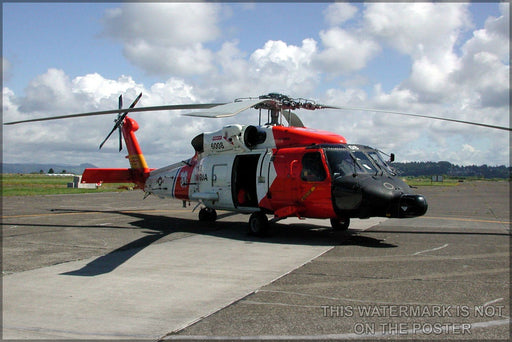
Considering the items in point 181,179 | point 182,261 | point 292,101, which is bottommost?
point 182,261

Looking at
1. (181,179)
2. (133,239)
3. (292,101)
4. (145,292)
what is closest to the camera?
(145,292)

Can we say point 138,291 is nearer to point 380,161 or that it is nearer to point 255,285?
point 255,285

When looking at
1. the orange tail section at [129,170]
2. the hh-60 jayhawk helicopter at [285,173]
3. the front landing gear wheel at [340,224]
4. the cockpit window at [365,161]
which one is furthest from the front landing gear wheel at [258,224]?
the orange tail section at [129,170]

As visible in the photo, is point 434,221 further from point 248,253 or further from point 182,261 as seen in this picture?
point 182,261

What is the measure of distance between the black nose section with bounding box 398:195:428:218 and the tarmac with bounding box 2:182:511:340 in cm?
82

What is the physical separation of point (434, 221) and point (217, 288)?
39.5ft

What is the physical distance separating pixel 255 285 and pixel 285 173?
541 centimetres

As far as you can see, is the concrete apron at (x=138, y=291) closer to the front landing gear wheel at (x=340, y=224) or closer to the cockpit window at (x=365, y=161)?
the cockpit window at (x=365, y=161)

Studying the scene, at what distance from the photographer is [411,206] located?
10.2 metres

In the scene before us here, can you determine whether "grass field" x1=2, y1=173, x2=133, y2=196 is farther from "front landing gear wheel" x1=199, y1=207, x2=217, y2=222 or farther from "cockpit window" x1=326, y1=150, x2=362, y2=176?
"cockpit window" x1=326, y1=150, x2=362, y2=176

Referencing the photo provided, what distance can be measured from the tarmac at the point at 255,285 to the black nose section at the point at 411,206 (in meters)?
0.82

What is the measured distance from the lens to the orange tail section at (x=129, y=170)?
59.2ft

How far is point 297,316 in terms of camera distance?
209 inches

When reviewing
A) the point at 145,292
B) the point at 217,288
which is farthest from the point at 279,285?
the point at 145,292
